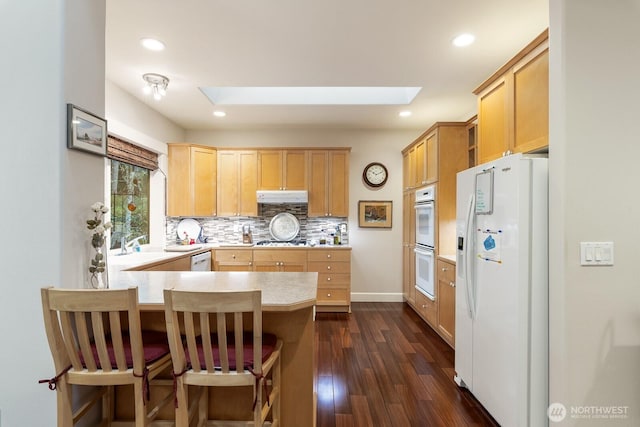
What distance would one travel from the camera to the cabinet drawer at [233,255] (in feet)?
14.1

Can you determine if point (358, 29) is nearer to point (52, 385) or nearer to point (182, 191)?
point (52, 385)

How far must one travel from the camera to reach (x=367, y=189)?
4859 mm

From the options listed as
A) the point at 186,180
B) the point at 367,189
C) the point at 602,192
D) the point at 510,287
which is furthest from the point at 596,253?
Answer: the point at 186,180

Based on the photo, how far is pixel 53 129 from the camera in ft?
4.70

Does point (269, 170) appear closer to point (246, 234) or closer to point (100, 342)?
point (246, 234)

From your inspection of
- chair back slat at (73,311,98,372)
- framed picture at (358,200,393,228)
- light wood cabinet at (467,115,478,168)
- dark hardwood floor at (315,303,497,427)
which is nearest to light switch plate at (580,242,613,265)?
dark hardwood floor at (315,303,497,427)

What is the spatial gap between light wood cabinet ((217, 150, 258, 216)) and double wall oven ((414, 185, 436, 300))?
2.29 m

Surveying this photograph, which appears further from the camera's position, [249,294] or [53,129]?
[53,129]

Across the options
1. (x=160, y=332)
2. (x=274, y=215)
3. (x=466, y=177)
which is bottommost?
(x=160, y=332)

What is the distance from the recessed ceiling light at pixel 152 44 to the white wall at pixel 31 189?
0.94 meters

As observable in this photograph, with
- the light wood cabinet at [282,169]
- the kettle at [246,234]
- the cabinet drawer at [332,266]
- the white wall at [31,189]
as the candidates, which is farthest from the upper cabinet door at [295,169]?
the white wall at [31,189]

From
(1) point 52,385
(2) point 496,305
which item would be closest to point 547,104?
(2) point 496,305

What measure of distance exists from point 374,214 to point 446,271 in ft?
6.09

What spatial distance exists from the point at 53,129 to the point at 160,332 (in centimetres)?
114
